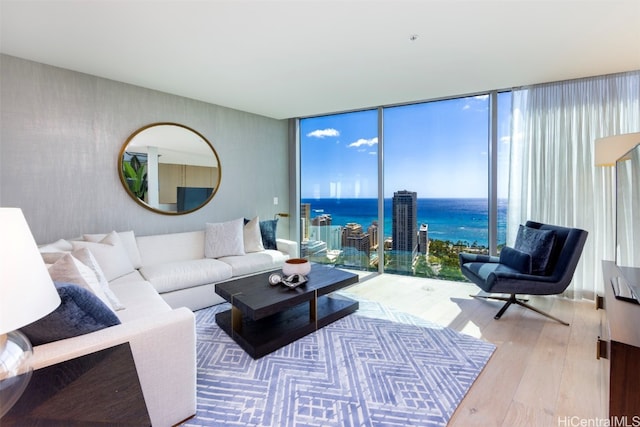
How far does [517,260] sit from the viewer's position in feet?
9.54

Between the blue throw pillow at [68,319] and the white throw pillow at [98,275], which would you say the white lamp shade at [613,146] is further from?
the white throw pillow at [98,275]

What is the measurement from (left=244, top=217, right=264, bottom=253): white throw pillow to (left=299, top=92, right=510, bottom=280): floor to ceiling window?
A: 4.51 ft

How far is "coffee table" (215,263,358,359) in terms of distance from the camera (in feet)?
7.14

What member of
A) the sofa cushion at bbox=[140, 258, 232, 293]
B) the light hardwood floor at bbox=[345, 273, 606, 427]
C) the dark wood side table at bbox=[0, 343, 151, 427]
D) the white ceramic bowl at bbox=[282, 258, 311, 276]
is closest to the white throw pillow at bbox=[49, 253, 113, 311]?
the dark wood side table at bbox=[0, 343, 151, 427]

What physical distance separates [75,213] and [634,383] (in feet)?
14.0

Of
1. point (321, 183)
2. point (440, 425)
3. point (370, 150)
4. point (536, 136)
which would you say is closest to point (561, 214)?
point (536, 136)

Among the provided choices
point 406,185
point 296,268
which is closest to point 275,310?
point 296,268

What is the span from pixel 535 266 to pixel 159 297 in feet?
11.3

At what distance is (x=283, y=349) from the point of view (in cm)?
226

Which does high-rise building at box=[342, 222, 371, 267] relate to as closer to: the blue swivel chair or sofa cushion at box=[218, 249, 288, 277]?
sofa cushion at box=[218, 249, 288, 277]

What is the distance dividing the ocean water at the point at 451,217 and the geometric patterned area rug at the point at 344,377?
1.74 meters

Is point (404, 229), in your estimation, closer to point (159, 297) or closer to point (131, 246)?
point (159, 297)

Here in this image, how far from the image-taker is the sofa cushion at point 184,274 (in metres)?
2.81

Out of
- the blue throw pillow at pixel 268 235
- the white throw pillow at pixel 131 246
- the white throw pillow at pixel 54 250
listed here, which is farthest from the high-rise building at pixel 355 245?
the white throw pillow at pixel 54 250
